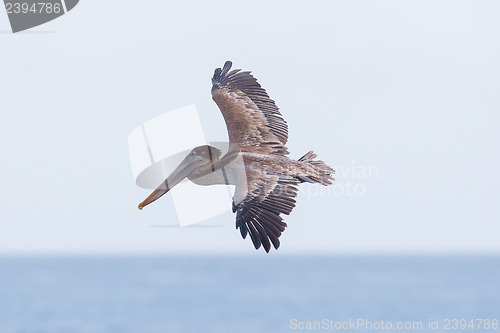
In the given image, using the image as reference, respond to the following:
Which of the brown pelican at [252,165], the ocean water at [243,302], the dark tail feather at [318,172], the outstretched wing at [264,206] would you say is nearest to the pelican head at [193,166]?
the brown pelican at [252,165]

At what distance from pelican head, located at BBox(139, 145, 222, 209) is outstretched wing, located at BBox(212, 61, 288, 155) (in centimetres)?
58

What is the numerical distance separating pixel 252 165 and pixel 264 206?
3.12 feet

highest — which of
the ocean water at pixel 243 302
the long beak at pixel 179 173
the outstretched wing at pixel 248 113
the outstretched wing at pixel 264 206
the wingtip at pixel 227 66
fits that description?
the ocean water at pixel 243 302

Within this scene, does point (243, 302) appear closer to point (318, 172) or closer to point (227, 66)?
point (227, 66)

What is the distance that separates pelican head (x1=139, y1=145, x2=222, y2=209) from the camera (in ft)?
43.2

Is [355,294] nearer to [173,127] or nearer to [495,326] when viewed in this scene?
[495,326]

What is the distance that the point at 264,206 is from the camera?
12234mm

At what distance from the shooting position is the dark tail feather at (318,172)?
43.8 feet

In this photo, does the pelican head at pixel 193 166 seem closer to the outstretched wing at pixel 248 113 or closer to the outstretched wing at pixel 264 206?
the outstretched wing at pixel 248 113

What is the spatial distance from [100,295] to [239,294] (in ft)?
57.1

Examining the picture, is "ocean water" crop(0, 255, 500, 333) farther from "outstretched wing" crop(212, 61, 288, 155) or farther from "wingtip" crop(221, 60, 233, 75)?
"outstretched wing" crop(212, 61, 288, 155)

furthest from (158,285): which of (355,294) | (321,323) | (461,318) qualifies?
(461,318)

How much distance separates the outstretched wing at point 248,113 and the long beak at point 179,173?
A: 31.8 inches

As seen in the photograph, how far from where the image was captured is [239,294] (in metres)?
109
